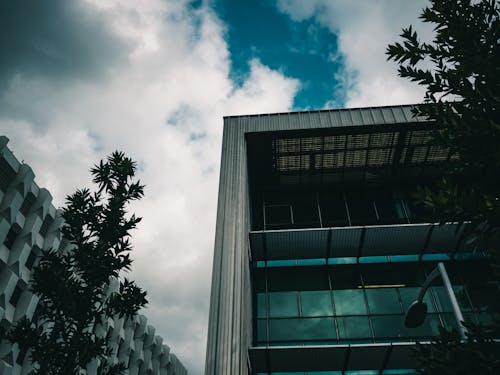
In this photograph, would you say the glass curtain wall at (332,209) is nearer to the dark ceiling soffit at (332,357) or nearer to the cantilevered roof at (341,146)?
the cantilevered roof at (341,146)

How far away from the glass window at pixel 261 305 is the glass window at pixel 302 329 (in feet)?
1.65

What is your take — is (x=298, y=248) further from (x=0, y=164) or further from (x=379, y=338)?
(x=0, y=164)

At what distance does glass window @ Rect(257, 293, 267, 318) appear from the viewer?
15653 mm

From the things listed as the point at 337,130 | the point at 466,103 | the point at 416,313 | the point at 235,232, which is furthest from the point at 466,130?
the point at 337,130

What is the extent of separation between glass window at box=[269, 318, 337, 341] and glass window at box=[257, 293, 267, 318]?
502 mm

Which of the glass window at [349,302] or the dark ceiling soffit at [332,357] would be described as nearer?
the dark ceiling soffit at [332,357]

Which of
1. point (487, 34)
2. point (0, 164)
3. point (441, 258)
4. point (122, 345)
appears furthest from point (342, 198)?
point (122, 345)

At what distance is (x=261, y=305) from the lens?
52.6ft

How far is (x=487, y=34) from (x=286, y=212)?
46.1 ft

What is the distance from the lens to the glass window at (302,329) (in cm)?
1470

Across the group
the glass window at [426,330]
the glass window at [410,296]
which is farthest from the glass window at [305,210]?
the glass window at [426,330]

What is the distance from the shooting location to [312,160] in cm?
1792

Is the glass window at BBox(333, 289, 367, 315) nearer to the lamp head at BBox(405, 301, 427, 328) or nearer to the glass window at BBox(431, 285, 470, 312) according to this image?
the glass window at BBox(431, 285, 470, 312)

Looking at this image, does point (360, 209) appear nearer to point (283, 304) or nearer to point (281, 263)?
point (281, 263)
